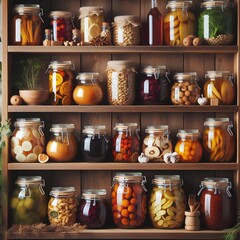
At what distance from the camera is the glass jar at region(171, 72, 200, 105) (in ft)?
10.8

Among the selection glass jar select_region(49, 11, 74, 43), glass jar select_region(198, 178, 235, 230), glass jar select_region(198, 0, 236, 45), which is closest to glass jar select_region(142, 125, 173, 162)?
glass jar select_region(198, 178, 235, 230)

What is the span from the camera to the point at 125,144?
3303 mm

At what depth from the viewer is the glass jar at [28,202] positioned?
326 cm

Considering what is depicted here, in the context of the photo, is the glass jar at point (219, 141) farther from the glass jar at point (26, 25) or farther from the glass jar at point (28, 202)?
the glass jar at point (26, 25)

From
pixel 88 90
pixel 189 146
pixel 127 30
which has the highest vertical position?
pixel 127 30

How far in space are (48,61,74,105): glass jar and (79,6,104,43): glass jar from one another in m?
0.18

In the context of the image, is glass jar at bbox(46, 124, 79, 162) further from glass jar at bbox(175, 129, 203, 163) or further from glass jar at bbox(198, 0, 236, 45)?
glass jar at bbox(198, 0, 236, 45)

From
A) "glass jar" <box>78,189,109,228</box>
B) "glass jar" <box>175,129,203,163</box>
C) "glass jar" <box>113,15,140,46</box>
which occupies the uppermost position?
"glass jar" <box>113,15,140,46</box>

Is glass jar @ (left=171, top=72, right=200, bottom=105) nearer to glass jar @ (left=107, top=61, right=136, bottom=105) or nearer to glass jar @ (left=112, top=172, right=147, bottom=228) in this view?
glass jar @ (left=107, top=61, right=136, bottom=105)

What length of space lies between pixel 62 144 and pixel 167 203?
0.61 metres

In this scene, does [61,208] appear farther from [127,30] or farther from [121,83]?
[127,30]

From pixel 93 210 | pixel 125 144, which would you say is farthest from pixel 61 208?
pixel 125 144

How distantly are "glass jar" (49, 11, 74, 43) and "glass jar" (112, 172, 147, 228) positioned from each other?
0.78 metres

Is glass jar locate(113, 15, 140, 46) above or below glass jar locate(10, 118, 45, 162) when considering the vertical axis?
above
